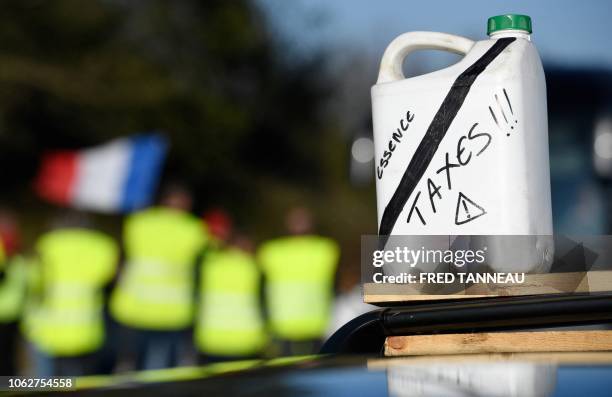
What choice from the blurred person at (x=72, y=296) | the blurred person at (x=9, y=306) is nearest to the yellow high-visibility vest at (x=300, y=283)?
the blurred person at (x=72, y=296)

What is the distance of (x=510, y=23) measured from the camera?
9.39 feet

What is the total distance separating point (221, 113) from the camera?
28.2 metres

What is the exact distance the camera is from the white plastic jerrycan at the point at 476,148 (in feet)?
8.93

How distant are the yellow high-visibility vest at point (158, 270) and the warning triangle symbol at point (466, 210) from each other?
709cm

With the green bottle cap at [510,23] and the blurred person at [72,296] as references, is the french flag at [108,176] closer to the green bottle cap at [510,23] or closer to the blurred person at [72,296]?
the blurred person at [72,296]

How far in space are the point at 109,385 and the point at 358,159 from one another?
893cm

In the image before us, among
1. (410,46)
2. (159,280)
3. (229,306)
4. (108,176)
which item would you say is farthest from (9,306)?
(410,46)

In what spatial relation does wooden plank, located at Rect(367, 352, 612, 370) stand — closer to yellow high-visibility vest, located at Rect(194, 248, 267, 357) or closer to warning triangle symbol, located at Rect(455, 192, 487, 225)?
warning triangle symbol, located at Rect(455, 192, 487, 225)

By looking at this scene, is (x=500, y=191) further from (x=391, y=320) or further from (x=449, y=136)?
(x=391, y=320)

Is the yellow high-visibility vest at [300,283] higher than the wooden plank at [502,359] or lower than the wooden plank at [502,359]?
higher

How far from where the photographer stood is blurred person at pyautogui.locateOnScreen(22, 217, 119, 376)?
33.0 ft

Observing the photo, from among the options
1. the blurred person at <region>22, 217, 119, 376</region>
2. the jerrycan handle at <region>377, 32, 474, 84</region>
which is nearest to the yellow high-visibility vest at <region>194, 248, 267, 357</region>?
the blurred person at <region>22, 217, 119, 376</region>

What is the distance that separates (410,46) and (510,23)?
27 cm

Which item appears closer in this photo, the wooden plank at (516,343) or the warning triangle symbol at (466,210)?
the wooden plank at (516,343)
